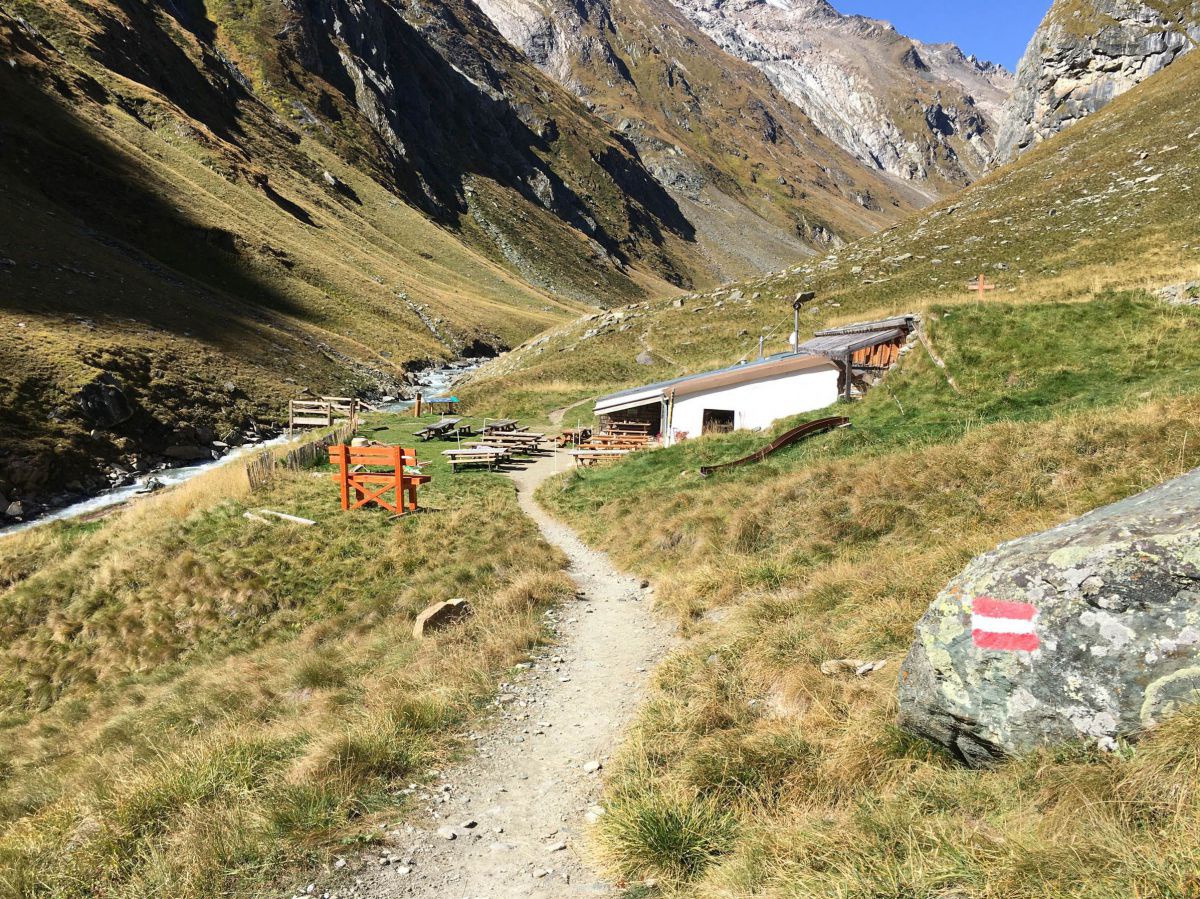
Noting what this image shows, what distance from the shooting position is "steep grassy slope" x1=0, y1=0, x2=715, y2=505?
1291 inches

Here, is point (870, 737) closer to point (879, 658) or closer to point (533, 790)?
point (879, 658)

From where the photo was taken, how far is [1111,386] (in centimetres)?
1559

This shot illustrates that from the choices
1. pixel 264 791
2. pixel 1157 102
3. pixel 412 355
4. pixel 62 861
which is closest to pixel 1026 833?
pixel 264 791

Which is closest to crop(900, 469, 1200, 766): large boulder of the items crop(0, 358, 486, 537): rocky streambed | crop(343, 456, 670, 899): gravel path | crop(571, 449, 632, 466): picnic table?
crop(343, 456, 670, 899): gravel path

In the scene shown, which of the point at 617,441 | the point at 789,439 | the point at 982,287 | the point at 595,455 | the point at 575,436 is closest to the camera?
the point at 789,439

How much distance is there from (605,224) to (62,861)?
198 metres

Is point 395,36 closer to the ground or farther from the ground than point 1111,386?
farther from the ground

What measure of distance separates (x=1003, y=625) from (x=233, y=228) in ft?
251

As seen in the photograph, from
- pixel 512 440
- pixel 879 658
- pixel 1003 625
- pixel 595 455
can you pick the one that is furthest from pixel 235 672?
pixel 512 440

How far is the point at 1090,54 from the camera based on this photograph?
8144cm

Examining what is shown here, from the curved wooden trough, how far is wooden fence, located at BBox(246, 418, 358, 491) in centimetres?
1509

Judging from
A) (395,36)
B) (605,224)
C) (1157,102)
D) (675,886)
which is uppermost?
(395,36)

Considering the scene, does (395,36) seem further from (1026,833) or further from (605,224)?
(1026,833)

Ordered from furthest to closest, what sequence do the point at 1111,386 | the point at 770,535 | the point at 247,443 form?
the point at 247,443 < the point at 1111,386 < the point at 770,535
